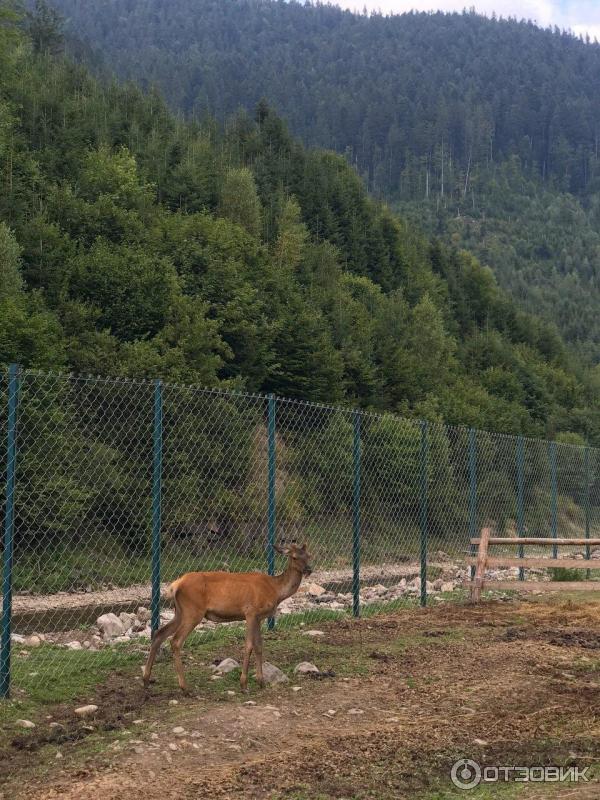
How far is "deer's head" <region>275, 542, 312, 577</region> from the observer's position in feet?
31.5

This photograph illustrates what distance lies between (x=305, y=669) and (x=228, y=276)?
38.5 metres

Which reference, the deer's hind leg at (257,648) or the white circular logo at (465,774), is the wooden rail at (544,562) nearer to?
the deer's hind leg at (257,648)

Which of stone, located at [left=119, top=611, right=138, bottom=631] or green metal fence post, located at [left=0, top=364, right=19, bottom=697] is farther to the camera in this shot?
stone, located at [left=119, top=611, right=138, bottom=631]

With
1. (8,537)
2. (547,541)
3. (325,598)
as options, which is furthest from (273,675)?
(325,598)

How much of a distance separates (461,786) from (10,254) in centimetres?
2966

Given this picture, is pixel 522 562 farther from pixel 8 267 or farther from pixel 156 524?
pixel 8 267

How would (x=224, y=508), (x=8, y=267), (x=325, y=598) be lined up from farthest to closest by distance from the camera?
(x=8, y=267) < (x=224, y=508) < (x=325, y=598)

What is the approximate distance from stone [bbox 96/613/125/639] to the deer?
516cm

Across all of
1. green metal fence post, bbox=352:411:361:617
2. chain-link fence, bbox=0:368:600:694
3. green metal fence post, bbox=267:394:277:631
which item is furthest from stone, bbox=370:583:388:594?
green metal fence post, bbox=267:394:277:631

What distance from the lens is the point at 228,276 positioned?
47031 mm

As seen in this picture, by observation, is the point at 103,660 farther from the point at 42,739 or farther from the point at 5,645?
the point at 42,739

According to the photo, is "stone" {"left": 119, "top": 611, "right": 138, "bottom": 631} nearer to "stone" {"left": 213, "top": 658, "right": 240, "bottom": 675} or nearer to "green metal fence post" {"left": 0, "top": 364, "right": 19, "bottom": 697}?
"stone" {"left": 213, "top": 658, "right": 240, "bottom": 675}

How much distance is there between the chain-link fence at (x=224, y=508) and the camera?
14.9 m

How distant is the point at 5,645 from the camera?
8281mm
